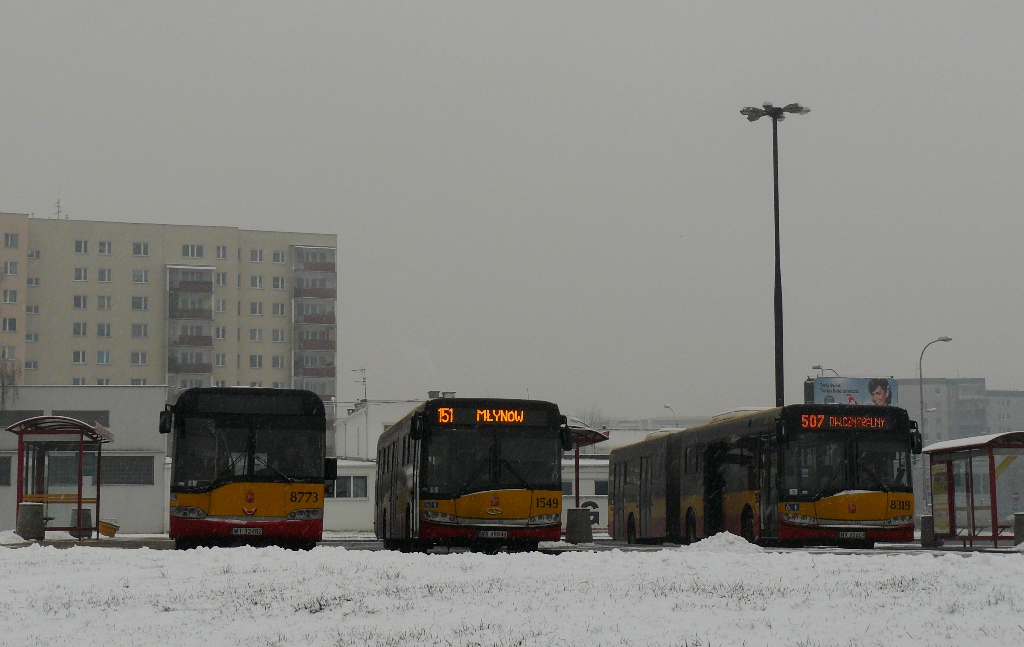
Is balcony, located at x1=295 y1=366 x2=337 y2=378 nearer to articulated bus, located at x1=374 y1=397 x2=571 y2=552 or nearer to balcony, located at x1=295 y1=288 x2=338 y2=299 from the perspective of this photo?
balcony, located at x1=295 y1=288 x2=338 y2=299

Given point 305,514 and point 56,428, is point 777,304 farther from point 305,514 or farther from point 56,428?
point 56,428

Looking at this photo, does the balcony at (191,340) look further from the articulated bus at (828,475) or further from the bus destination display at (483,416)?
the bus destination display at (483,416)

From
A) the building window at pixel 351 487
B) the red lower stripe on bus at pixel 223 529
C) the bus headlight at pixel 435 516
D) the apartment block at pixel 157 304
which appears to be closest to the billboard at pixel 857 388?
the building window at pixel 351 487

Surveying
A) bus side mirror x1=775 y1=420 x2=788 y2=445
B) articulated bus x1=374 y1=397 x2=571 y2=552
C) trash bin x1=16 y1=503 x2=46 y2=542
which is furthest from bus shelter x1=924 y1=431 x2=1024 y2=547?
trash bin x1=16 y1=503 x2=46 y2=542

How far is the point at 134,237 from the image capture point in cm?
12275

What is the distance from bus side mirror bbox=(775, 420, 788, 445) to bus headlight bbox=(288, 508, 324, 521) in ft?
27.7

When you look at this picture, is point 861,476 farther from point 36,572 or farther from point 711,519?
point 36,572

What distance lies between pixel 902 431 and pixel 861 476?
4.00ft

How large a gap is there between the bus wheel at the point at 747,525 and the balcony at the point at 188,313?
101 meters

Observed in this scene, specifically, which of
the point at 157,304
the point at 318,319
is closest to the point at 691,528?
the point at 157,304

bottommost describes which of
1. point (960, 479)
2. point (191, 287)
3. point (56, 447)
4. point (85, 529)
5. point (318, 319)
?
point (85, 529)

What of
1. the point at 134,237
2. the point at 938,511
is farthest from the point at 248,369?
the point at 938,511

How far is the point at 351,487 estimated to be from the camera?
72188 mm

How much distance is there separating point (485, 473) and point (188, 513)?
503 cm
